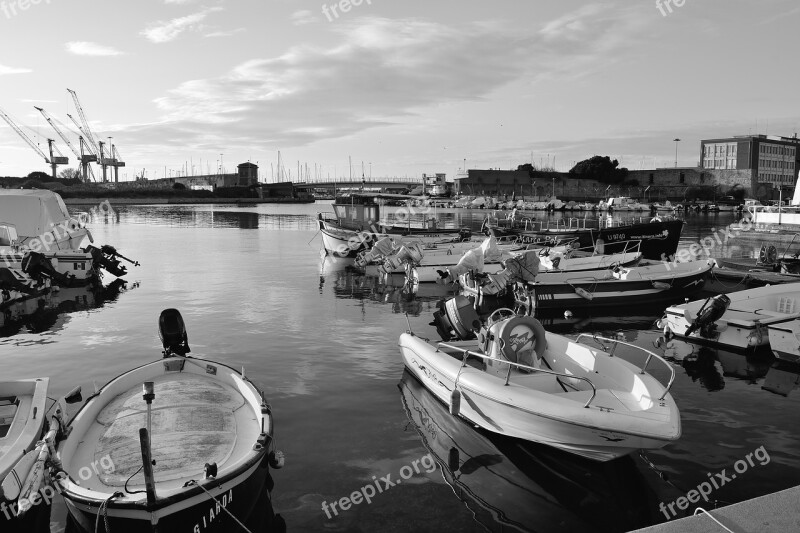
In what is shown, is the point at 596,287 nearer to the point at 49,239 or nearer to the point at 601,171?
the point at 49,239

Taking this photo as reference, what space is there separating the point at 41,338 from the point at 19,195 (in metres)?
15.0

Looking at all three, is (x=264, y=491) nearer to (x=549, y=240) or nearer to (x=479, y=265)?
(x=479, y=265)

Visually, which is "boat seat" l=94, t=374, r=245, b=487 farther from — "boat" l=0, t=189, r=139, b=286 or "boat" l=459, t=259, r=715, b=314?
"boat" l=0, t=189, r=139, b=286

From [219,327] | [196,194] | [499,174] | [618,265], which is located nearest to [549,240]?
[618,265]

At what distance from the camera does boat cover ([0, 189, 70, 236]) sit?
1121 inches

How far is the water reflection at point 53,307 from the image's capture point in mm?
18984

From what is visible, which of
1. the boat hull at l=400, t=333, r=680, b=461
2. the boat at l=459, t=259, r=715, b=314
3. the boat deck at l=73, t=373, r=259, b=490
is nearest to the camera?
Answer: the boat deck at l=73, t=373, r=259, b=490

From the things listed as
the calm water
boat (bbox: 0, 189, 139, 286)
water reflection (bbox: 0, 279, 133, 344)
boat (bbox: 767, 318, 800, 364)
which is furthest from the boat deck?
boat (bbox: 0, 189, 139, 286)

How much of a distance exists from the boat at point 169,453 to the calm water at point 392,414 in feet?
3.41

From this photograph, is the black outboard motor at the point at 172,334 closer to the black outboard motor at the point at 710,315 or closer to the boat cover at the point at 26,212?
the black outboard motor at the point at 710,315

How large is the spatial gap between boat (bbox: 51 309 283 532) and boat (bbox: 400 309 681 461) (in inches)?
136

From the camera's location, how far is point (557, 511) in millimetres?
7938

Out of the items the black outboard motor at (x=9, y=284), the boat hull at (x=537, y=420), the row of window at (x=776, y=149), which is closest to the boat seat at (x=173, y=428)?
the boat hull at (x=537, y=420)

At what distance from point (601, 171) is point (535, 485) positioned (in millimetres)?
161607
